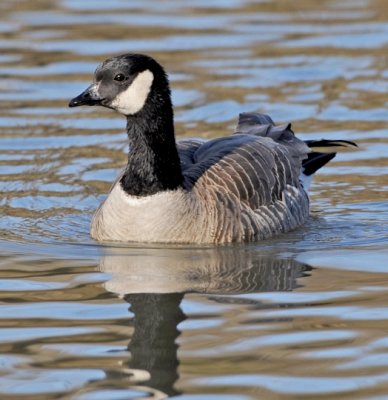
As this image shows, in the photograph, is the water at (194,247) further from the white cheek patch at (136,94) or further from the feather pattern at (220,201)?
the white cheek patch at (136,94)

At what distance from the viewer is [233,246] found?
1088 cm

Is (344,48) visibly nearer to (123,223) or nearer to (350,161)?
(350,161)

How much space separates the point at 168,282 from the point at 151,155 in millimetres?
1697

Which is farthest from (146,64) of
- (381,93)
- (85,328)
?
(381,93)

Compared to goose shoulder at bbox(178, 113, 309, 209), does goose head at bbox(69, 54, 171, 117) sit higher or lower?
higher

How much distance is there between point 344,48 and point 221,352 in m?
11.9

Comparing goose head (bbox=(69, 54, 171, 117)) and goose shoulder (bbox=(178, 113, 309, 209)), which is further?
goose shoulder (bbox=(178, 113, 309, 209))

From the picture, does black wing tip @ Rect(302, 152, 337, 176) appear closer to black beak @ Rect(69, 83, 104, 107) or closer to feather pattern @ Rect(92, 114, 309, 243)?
feather pattern @ Rect(92, 114, 309, 243)

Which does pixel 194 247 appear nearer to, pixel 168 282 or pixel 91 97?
pixel 168 282

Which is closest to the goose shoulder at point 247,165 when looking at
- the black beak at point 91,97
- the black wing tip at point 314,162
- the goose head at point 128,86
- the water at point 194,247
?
the black wing tip at point 314,162

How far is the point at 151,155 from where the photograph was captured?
35.4 ft

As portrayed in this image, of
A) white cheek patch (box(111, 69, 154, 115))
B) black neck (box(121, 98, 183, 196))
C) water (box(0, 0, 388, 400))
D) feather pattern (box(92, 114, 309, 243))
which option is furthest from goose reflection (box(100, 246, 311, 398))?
white cheek patch (box(111, 69, 154, 115))

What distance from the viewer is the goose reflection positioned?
751 centimetres

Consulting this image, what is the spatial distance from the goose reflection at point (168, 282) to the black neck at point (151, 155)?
562mm
